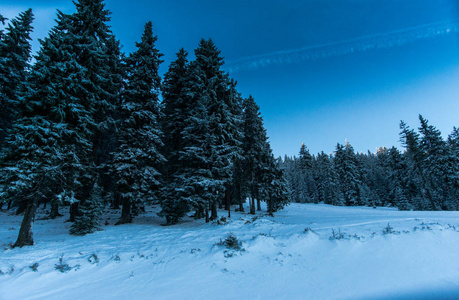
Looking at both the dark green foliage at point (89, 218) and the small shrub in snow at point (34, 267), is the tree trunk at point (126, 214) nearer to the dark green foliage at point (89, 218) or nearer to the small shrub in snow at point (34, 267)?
the dark green foliage at point (89, 218)

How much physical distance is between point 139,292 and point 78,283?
7.22 ft

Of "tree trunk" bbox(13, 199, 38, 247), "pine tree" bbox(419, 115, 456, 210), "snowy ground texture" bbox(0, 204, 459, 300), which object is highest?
"pine tree" bbox(419, 115, 456, 210)

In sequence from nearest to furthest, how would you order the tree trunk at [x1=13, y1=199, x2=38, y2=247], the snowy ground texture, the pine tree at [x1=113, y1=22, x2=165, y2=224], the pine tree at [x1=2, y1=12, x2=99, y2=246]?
the snowy ground texture
the tree trunk at [x1=13, y1=199, x2=38, y2=247]
the pine tree at [x1=2, y1=12, x2=99, y2=246]
the pine tree at [x1=113, y1=22, x2=165, y2=224]

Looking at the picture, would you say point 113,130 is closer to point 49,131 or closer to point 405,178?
point 49,131

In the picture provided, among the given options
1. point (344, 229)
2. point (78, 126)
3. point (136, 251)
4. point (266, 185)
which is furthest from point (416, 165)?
point (78, 126)

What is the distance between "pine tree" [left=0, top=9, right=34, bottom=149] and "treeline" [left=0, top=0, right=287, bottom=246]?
10 centimetres

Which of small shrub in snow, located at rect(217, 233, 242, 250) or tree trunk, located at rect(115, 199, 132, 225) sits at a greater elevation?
tree trunk, located at rect(115, 199, 132, 225)

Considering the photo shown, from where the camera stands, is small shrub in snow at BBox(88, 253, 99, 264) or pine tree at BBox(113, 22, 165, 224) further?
pine tree at BBox(113, 22, 165, 224)

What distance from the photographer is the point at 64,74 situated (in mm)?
11852

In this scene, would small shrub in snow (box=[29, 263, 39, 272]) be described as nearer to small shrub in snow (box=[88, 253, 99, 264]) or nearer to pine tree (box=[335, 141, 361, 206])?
small shrub in snow (box=[88, 253, 99, 264])

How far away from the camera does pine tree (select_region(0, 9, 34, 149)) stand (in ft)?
62.4

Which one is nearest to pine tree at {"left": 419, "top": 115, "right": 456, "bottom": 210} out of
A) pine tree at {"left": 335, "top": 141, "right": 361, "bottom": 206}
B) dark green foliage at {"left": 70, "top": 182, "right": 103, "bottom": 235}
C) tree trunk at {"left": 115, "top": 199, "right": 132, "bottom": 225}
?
pine tree at {"left": 335, "top": 141, "right": 361, "bottom": 206}

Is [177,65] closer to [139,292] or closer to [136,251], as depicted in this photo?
[136,251]

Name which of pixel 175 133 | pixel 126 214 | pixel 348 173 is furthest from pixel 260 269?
pixel 348 173
